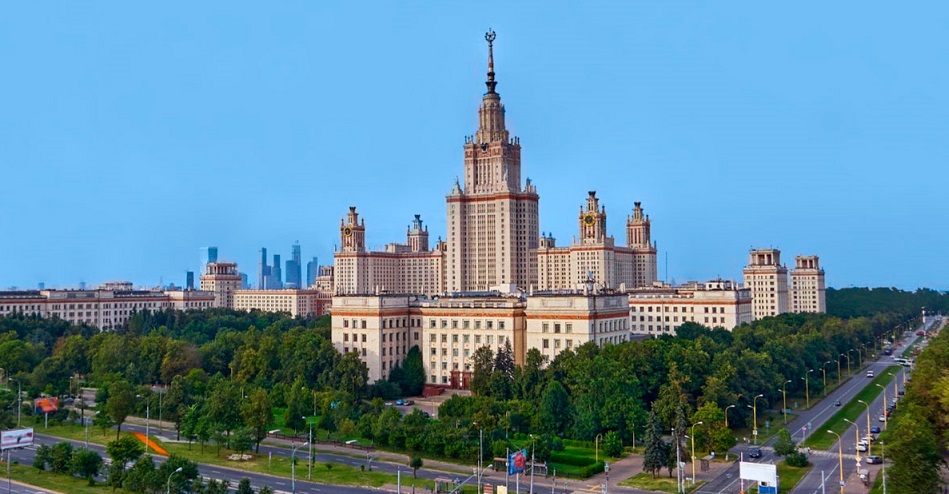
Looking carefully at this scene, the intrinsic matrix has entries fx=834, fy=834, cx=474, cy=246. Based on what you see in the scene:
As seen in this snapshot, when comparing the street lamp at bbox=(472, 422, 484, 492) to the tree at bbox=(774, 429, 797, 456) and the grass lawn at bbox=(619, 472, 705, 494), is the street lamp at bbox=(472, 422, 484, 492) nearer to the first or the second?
the grass lawn at bbox=(619, 472, 705, 494)

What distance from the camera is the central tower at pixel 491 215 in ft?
589

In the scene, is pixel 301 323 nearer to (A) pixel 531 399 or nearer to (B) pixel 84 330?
(B) pixel 84 330

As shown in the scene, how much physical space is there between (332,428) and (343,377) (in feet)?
48.6

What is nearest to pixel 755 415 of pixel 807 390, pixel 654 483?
pixel 807 390

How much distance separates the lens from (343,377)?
10275 cm

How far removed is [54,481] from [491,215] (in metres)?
122

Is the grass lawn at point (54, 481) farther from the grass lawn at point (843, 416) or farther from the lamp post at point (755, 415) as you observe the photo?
the grass lawn at point (843, 416)

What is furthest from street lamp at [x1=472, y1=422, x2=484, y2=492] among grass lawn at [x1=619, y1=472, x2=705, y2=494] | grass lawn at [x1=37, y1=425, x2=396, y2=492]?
grass lawn at [x1=619, y1=472, x2=705, y2=494]

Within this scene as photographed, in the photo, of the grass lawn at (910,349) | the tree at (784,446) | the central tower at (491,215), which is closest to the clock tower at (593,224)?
the central tower at (491,215)

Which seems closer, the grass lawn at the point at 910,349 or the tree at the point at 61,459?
the tree at the point at 61,459

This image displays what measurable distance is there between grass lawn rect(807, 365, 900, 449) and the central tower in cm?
7677

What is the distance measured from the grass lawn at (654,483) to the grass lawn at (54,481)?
39.7 meters

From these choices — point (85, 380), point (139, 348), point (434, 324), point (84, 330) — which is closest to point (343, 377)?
point (434, 324)

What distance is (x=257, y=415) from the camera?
77875 millimetres
